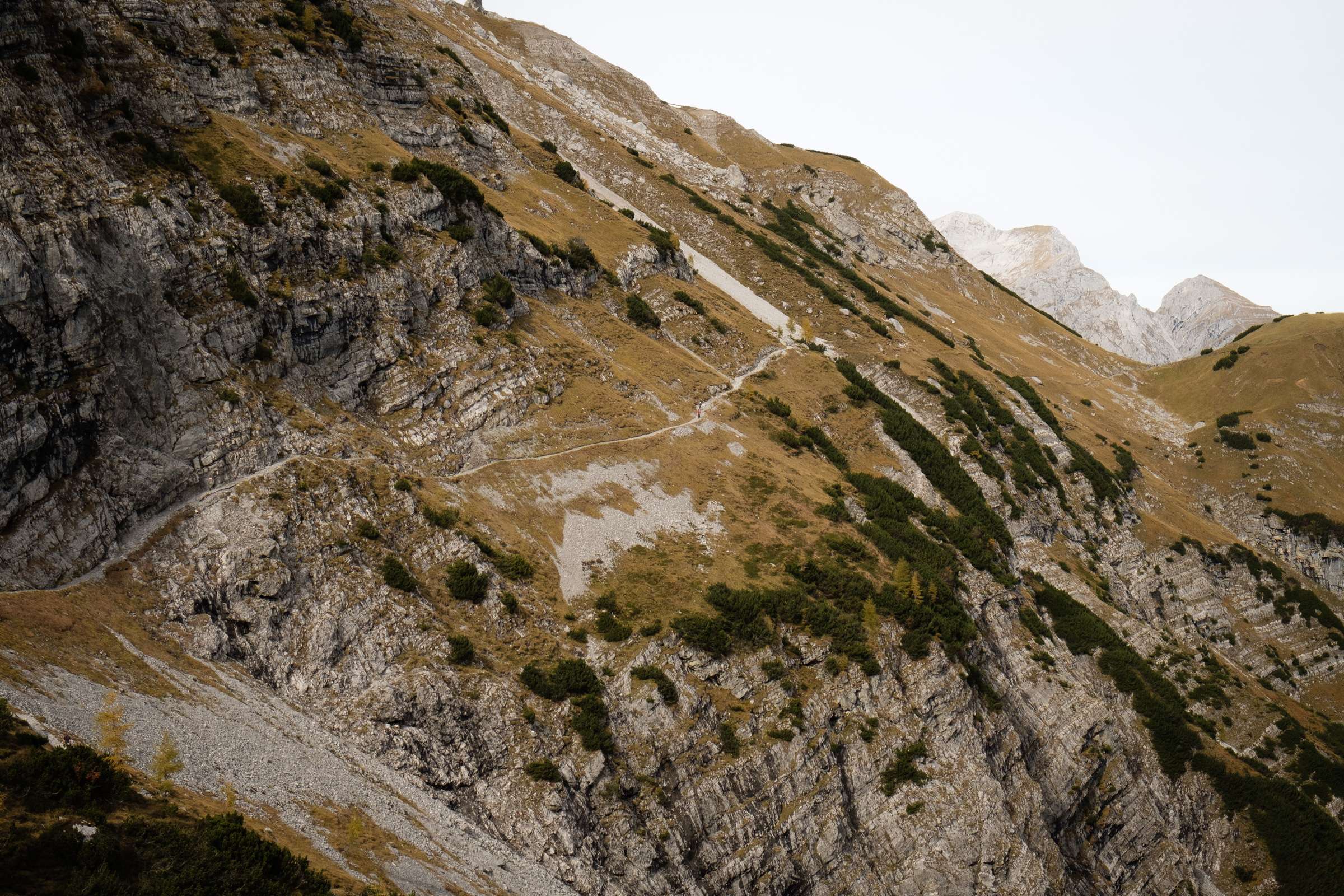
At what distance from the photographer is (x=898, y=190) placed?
159000 mm

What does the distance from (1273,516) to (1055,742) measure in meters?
66.2

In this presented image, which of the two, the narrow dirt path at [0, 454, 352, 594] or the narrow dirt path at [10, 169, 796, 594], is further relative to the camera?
the narrow dirt path at [10, 169, 796, 594]

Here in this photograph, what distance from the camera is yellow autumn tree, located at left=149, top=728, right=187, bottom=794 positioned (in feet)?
92.5

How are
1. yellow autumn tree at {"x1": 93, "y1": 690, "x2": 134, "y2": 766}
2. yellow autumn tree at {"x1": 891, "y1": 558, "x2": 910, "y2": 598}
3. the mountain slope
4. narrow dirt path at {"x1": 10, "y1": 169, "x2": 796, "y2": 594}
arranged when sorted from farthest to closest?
yellow autumn tree at {"x1": 891, "y1": 558, "x2": 910, "y2": 598} < narrow dirt path at {"x1": 10, "y1": 169, "x2": 796, "y2": 594} < the mountain slope < yellow autumn tree at {"x1": 93, "y1": 690, "x2": 134, "y2": 766}

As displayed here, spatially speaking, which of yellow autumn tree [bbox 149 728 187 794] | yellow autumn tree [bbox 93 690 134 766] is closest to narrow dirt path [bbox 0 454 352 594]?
yellow autumn tree [bbox 93 690 134 766]

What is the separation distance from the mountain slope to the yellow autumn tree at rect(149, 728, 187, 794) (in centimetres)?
83

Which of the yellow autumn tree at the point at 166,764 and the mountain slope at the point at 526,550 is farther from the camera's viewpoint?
the mountain slope at the point at 526,550

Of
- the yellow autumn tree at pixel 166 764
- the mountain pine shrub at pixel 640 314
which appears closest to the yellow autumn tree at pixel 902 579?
the mountain pine shrub at pixel 640 314

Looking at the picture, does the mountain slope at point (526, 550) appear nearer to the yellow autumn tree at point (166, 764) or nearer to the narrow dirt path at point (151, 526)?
the narrow dirt path at point (151, 526)

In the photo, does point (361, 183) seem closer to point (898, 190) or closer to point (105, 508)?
point (105, 508)

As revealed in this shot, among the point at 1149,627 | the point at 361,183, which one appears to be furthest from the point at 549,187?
the point at 1149,627

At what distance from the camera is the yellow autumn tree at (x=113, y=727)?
2853cm

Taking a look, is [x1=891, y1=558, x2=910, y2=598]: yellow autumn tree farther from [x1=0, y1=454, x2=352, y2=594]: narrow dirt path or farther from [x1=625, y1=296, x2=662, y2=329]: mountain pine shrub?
[x1=0, y1=454, x2=352, y2=594]: narrow dirt path

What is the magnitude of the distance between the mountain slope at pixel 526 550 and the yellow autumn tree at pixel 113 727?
497mm
